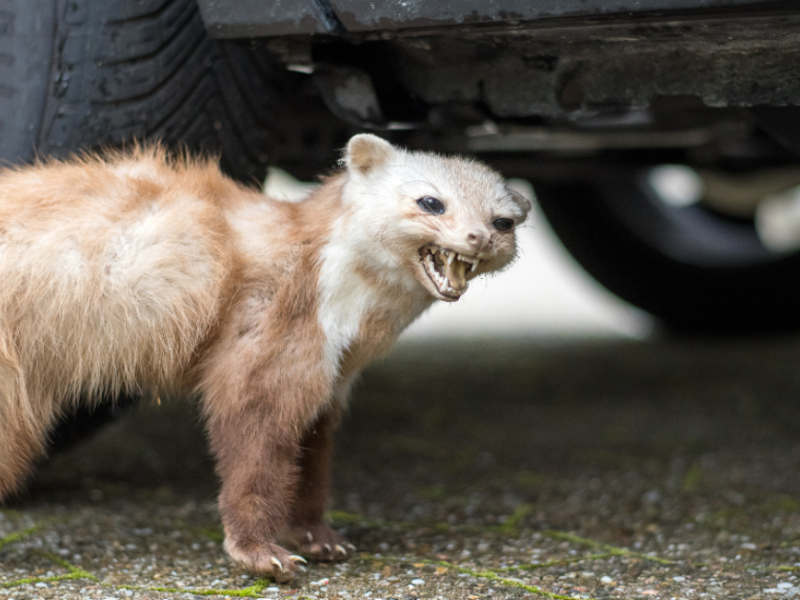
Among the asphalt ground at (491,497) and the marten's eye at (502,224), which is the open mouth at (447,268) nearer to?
the marten's eye at (502,224)

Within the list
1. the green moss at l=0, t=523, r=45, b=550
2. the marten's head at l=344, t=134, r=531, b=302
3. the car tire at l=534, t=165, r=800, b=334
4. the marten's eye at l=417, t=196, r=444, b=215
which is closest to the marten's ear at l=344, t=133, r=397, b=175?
the marten's head at l=344, t=134, r=531, b=302

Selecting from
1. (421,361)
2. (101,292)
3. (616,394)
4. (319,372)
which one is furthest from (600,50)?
(421,361)

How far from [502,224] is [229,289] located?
695 millimetres

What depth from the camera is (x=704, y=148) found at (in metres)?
3.94

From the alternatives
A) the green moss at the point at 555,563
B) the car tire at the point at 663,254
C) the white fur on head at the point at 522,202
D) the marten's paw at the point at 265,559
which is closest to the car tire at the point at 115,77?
the white fur on head at the point at 522,202

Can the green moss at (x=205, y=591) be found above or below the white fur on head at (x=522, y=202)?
below

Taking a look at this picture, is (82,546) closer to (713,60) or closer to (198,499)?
(198,499)

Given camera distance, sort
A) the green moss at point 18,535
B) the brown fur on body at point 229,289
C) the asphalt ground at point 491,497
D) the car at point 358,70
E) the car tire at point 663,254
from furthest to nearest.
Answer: the car tire at point 663,254
the green moss at point 18,535
the asphalt ground at point 491,497
the brown fur on body at point 229,289
the car at point 358,70

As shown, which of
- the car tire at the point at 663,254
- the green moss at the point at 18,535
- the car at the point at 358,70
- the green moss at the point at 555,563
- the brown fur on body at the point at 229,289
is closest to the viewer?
the car at the point at 358,70

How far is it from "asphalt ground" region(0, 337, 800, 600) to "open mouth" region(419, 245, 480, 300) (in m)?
0.72

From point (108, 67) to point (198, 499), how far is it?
1435mm

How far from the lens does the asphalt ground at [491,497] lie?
2148 mm

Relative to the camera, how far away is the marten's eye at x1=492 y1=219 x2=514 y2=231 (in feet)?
7.07

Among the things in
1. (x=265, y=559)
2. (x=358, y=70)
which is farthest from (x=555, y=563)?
(x=358, y=70)
